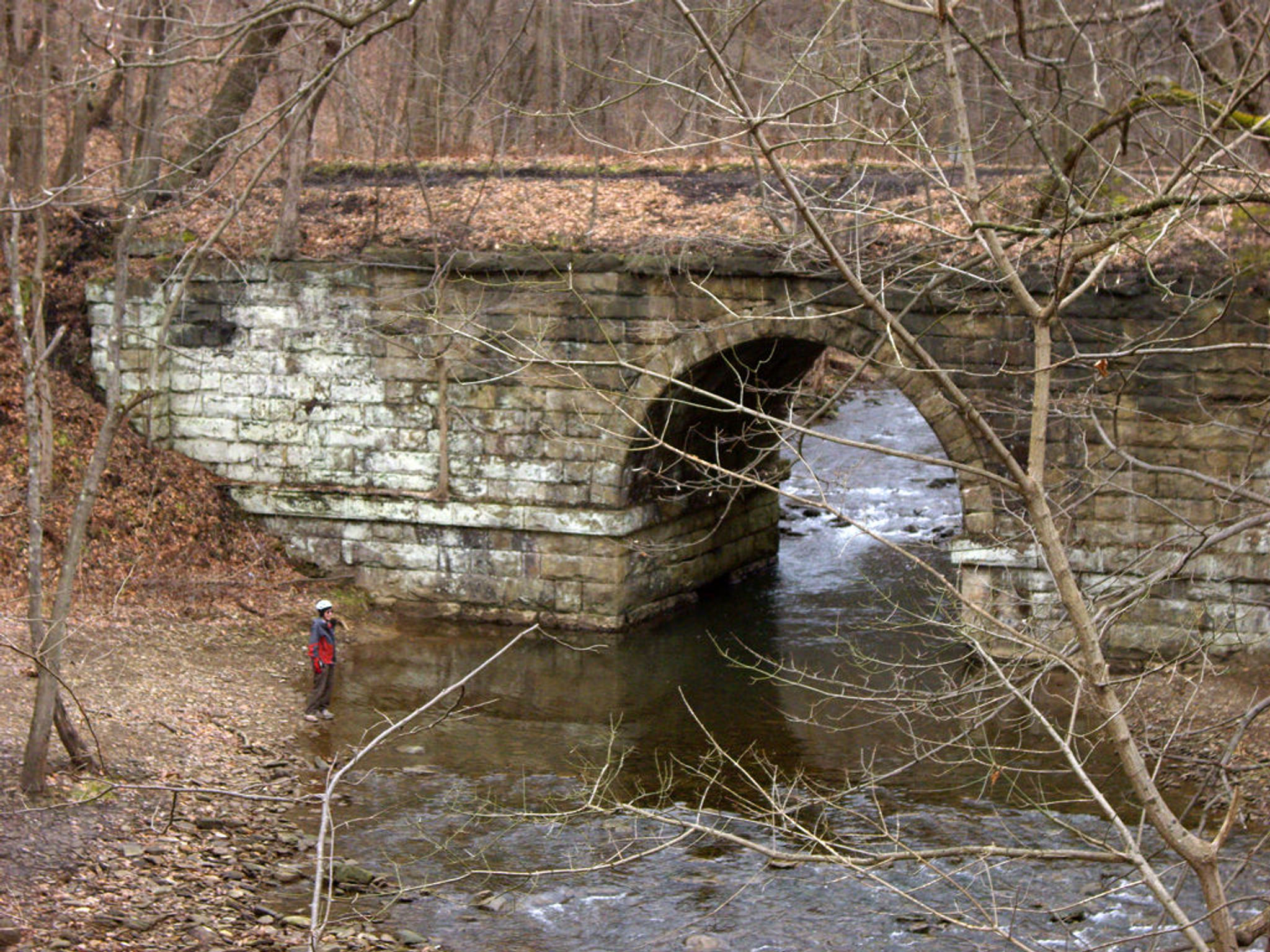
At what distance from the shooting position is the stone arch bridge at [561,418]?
12.4 m

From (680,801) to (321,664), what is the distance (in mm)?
3351

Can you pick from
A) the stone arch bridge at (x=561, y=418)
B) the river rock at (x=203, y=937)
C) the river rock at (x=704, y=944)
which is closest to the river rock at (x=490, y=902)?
the river rock at (x=704, y=944)

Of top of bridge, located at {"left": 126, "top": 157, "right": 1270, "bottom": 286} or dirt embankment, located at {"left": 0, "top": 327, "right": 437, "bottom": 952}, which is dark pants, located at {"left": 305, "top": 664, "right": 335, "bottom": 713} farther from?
top of bridge, located at {"left": 126, "top": 157, "right": 1270, "bottom": 286}

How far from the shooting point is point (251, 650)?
13.0 m

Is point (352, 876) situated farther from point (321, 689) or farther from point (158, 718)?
point (321, 689)

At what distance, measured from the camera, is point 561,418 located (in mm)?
14227

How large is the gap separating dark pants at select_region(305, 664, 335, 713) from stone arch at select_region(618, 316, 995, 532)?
3.41 metres

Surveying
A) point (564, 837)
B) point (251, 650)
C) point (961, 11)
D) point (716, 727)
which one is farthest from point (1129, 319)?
point (251, 650)

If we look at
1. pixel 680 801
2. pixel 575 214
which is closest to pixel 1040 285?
pixel 575 214

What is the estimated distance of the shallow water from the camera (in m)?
7.89

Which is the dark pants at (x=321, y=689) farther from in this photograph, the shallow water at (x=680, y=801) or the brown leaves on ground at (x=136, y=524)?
the brown leaves on ground at (x=136, y=524)

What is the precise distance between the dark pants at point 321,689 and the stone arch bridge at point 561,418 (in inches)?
125

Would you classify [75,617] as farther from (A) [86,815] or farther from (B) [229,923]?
(B) [229,923]

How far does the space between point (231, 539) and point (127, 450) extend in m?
1.62
